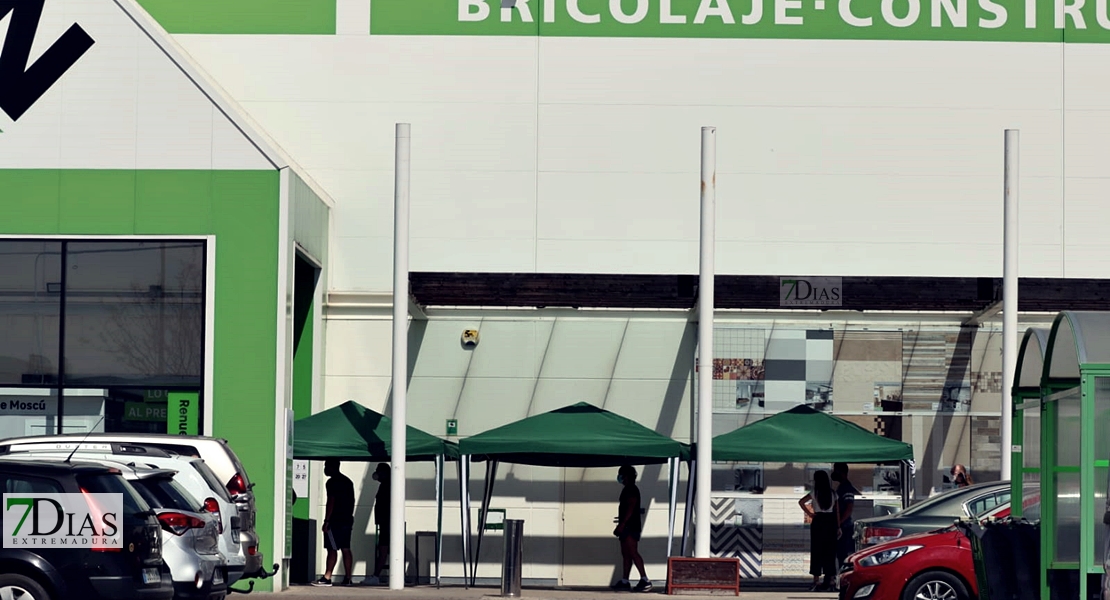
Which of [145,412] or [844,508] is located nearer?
[145,412]

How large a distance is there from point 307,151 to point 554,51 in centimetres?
431

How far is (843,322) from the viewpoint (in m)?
26.0

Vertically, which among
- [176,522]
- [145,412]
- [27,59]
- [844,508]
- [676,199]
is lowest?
[844,508]

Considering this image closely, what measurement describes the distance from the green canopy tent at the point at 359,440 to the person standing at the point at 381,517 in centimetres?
74

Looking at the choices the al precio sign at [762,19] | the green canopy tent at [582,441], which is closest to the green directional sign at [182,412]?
the green canopy tent at [582,441]

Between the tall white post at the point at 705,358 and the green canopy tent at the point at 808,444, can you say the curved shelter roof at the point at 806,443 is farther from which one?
the tall white post at the point at 705,358

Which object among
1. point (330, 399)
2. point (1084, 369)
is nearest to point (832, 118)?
point (330, 399)

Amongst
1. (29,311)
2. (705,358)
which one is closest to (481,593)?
(705,358)

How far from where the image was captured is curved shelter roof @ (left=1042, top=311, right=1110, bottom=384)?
40.3ft

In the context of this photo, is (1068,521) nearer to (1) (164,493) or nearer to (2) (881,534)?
(2) (881,534)

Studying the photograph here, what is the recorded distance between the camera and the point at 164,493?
14.8 m

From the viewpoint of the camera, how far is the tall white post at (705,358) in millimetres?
22094

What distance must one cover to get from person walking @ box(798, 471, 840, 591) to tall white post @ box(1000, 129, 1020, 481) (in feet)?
8.40

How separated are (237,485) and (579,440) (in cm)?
643
